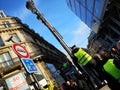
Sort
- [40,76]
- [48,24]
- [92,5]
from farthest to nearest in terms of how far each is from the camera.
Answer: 1. [40,76]
2. [92,5]
3. [48,24]

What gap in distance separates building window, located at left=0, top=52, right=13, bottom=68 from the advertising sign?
2862 mm

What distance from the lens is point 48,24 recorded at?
1245 cm

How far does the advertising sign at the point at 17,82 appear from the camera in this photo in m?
28.4

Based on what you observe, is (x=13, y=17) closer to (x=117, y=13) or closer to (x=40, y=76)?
(x=40, y=76)

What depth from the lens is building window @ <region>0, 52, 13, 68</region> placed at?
3169cm

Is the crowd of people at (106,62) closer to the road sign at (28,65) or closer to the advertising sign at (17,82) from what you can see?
the road sign at (28,65)

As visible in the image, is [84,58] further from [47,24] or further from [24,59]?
[47,24]

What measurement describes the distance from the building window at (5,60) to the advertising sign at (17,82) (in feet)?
9.39

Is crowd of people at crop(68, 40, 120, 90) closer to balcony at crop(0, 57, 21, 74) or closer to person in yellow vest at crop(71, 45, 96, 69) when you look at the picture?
person in yellow vest at crop(71, 45, 96, 69)

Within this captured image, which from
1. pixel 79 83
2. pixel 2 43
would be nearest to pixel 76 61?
pixel 79 83

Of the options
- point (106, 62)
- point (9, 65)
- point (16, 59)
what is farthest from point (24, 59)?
point (16, 59)

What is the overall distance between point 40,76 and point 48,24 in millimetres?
21093

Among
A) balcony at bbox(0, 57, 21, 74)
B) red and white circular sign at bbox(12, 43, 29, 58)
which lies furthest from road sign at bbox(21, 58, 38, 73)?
balcony at bbox(0, 57, 21, 74)

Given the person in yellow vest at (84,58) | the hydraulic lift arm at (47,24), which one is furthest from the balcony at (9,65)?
the person in yellow vest at (84,58)
